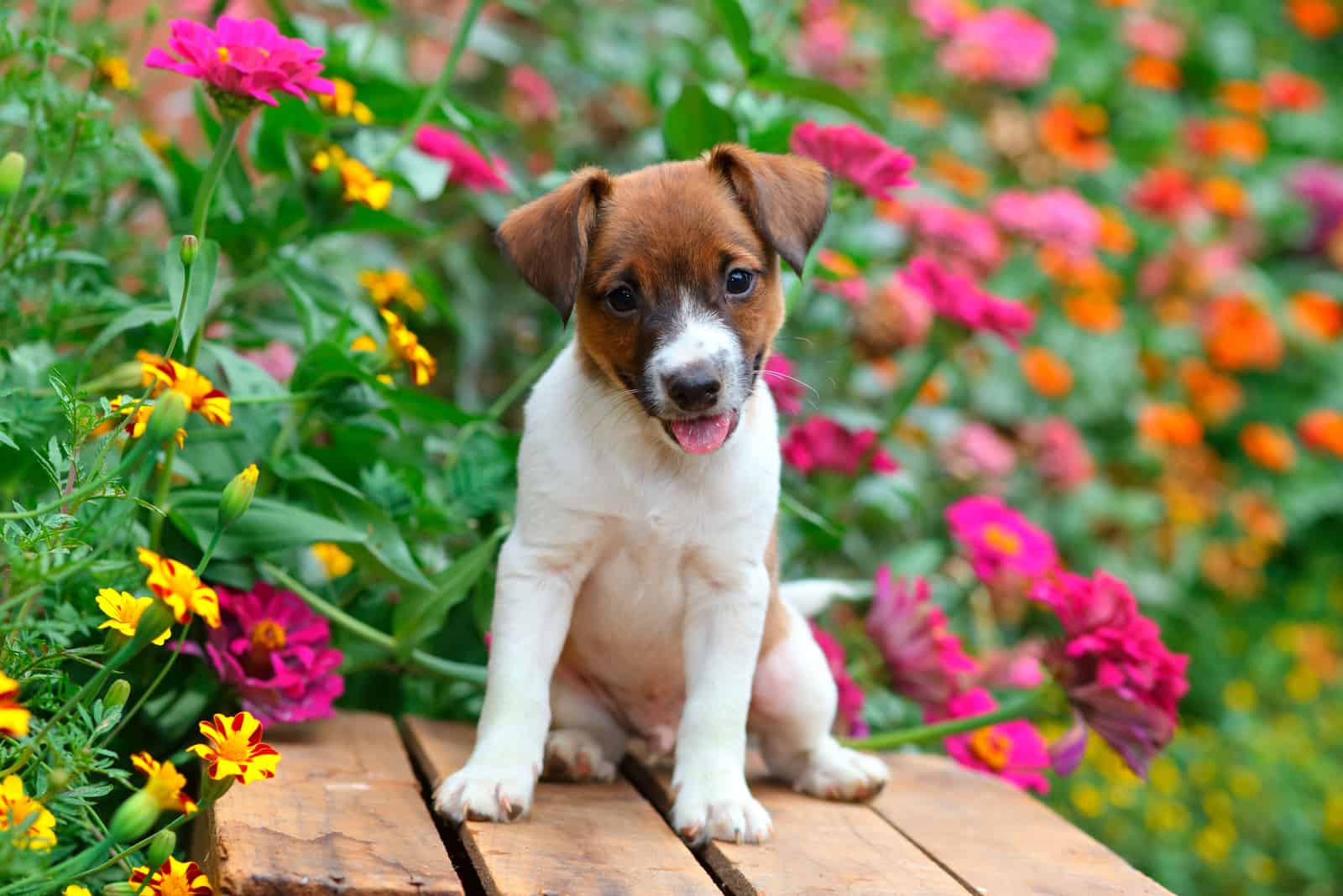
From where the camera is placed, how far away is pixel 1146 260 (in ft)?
22.6

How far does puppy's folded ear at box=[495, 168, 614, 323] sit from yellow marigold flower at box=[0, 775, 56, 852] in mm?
1217

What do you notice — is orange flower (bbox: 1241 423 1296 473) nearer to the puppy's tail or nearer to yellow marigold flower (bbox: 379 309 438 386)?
the puppy's tail

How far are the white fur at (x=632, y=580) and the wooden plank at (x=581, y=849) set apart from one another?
76mm

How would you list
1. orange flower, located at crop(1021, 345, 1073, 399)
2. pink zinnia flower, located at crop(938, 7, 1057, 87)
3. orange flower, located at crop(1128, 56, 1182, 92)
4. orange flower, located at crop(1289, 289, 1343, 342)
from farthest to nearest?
orange flower, located at crop(1128, 56, 1182, 92), orange flower, located at crop(1289, 289, 1343, 342), pink zinnia flower, located at crop(938, 7, 1057, 87), orange flower, located at crop(1021, 345, 1073, 399)

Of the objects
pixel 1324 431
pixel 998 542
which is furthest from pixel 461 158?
pixel 1324 431

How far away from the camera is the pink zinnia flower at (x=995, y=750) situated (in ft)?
12.2

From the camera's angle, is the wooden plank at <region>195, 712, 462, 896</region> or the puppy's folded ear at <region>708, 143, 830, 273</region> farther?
the puppy's folded ear at <region>708, 143, 830, 273</region>

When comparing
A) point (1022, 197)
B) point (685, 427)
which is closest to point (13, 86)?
point (685, 427)

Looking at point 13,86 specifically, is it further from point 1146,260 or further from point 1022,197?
point 1146,260

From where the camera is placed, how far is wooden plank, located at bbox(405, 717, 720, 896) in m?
2.47

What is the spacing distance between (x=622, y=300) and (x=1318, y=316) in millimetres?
5016

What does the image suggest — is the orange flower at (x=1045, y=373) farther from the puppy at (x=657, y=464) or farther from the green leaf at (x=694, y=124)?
the puppy at (x=657, y=464)

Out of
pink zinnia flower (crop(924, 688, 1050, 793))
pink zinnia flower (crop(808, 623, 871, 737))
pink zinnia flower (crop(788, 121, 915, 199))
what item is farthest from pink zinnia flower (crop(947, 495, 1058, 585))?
pink zinnia flower (crop(788, 121, 915, 199))

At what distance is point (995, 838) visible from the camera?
3.13 meters
